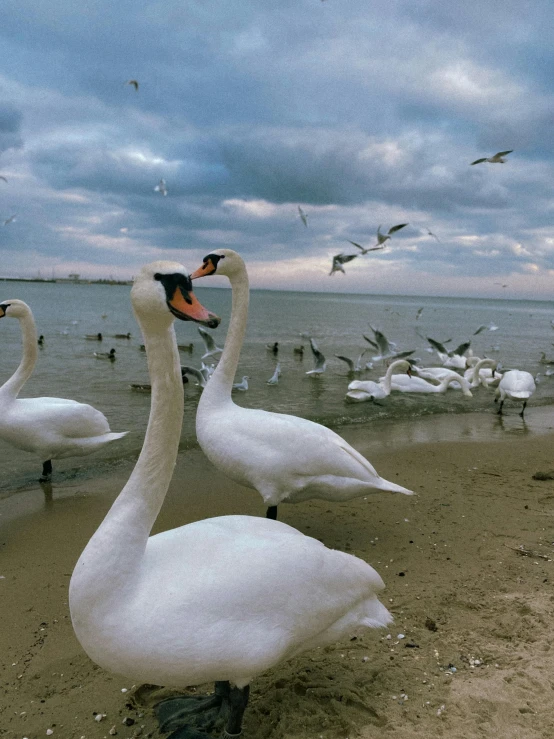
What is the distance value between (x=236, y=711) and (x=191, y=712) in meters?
0.38

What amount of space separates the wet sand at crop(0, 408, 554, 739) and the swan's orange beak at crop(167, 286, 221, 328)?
6.45 feet

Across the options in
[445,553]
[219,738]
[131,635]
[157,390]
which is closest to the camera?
[131,635]

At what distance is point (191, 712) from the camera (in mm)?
2816

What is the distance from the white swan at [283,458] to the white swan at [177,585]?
1.89 m

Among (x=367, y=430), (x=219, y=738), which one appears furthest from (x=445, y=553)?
(x=367, y=430)

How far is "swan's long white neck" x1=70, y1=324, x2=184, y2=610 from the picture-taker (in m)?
2.28

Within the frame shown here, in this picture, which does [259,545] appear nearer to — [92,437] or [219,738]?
[219,738]

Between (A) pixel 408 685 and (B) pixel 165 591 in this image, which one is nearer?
(B) pixel 165 591

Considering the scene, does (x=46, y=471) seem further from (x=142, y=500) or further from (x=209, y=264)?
(x=142, y=500)

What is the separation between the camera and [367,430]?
1012 centimetres

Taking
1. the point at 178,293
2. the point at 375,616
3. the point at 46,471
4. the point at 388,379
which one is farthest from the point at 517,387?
the point at 178,293

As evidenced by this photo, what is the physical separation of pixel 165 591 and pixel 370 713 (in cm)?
127

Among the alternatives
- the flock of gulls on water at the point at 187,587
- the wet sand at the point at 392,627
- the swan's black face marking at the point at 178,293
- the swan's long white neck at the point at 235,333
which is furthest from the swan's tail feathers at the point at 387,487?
the swan's black face marking at the point at 178,293

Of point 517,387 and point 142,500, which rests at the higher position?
point 142,500
